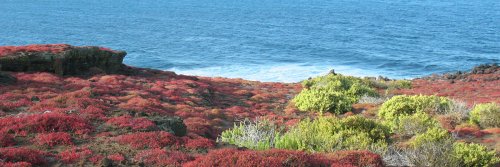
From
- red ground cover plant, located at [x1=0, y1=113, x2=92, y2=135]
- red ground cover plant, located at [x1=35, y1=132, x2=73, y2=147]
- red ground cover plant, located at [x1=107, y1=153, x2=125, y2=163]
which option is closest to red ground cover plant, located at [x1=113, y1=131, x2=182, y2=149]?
red ground cover plant, located at [x1=107, y1=153, x2=125, y2=163]

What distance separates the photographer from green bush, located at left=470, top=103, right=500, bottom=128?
19.2 m

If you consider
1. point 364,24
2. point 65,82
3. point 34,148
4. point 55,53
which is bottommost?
point 34,148

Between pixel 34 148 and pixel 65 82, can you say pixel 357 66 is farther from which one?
pixel 34 148

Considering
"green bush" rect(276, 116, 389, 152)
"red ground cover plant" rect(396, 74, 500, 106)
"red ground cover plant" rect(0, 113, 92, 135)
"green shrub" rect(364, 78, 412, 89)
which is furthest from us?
"green shrub" rect(364, 78, 412, 89)

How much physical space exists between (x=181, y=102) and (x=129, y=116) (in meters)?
11.2

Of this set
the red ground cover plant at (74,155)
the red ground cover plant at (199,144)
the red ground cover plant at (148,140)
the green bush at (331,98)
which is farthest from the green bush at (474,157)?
the green bush at (331,98)

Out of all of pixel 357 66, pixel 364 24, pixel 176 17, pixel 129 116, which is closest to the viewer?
pixel 129 116

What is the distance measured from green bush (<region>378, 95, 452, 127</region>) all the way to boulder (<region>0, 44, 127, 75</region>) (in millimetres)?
20269

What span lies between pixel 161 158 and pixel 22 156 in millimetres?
2876

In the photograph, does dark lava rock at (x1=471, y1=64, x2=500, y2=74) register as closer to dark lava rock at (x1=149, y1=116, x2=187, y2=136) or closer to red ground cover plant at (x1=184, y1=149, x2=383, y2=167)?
dark lava rock at (x1=149, y1=116, x2=187, y2=136)

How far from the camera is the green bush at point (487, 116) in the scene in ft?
63.0

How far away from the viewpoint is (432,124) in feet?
58.2

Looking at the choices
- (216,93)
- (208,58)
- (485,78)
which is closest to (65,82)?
(216,93)

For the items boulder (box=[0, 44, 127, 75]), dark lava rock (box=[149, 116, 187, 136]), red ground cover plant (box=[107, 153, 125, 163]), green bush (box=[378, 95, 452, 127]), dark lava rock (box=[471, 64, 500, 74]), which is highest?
dark lava rock (box=[471, 64, 500, 74])
